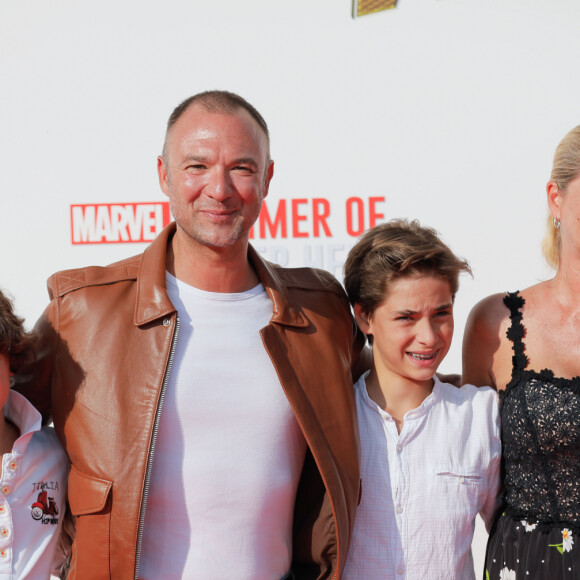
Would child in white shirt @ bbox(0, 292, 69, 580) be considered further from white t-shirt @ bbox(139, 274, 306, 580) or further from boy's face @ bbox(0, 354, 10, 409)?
white t-shirt @ bbox(139, 274, 306, 580)

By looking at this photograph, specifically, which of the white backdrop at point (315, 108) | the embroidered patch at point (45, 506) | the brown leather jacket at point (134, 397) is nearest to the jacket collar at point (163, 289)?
the brown leather jacket at point (134, 397)

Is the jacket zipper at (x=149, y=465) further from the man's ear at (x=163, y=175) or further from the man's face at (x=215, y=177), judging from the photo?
the man's ear at (x=163, y=175)

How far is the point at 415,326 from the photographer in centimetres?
194

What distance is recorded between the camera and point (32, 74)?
372 cm

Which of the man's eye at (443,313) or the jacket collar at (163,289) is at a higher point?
the jacket collar at (163,289)

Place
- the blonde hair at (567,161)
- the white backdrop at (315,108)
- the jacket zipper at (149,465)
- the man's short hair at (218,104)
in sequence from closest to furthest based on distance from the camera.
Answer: the jacket zipper at (149,465)
the man's short hair at (218,104)
the blonde hair at (567,161)
the white backdrop at (315,108)

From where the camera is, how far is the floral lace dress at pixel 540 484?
1781mm

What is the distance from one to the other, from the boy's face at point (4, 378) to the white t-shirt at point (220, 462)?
37 centimetres

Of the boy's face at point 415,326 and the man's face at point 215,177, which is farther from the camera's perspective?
the boy's face at point 415,326

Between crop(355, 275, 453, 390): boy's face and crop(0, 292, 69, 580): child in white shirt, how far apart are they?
36.3 inches

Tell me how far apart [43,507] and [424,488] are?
0.96 m

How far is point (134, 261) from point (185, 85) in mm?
2141

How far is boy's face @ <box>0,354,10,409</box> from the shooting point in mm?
1632

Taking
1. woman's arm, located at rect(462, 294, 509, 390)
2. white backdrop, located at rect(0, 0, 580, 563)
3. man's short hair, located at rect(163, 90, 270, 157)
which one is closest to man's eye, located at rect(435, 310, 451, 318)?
woman's arm, located at rect(462, 294, 509, 390)
